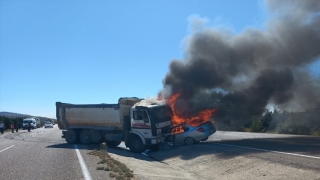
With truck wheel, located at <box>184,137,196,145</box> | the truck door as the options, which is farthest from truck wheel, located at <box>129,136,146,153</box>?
truck wheel, located at <box>184,137,196,145</box>

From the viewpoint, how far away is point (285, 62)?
25.7 meters

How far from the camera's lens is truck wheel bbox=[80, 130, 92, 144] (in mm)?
24523

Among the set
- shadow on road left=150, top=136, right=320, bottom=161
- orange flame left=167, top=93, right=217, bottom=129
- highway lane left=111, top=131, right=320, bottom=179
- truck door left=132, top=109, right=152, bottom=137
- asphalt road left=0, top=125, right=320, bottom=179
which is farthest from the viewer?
orange flame left=167, top=93, right=217, bottom=129

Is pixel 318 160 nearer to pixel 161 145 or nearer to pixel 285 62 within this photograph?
pixel 161 145

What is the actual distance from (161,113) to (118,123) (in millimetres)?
3126

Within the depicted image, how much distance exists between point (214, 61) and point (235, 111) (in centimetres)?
405

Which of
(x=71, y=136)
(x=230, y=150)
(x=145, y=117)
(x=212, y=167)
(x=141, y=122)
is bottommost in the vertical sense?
(x=212, y=167)

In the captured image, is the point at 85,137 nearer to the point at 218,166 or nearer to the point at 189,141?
the point at 189,141

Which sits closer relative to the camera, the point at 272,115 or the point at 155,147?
the point at 155,147

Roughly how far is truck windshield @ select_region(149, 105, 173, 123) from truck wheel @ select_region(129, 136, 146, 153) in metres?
1.60

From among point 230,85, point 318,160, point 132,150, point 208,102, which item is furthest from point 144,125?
point 318,160

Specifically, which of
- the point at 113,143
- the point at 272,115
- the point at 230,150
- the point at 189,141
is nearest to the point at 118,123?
the point at 113,143

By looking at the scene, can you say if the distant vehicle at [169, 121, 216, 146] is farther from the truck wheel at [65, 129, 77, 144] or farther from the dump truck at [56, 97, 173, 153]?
the truck wheel at [65, 129, 77, 144]

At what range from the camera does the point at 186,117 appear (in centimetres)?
2311
